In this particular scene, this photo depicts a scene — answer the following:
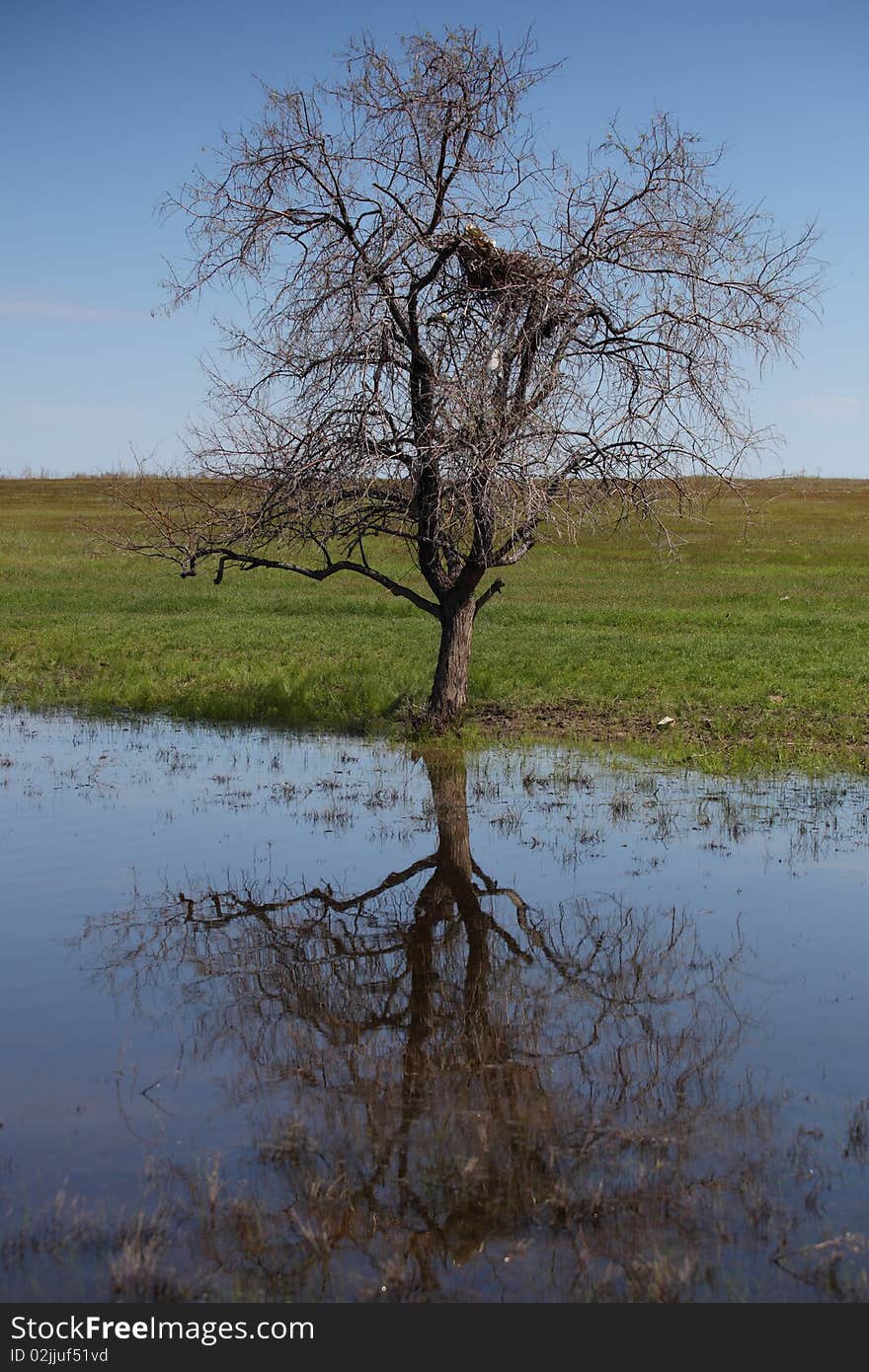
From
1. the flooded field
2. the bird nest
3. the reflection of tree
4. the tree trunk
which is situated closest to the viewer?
the flooded field

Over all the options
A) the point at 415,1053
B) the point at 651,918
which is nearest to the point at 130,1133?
the point at 415,1053

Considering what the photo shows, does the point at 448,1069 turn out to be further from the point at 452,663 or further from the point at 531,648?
the point at 531,648

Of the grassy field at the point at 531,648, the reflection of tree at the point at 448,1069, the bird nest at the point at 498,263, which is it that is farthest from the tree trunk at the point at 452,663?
the reflection of tree at the point at 448,1069

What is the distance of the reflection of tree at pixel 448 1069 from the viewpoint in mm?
5504

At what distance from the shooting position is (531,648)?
1013 inches

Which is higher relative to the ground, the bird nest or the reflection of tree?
the bird nest

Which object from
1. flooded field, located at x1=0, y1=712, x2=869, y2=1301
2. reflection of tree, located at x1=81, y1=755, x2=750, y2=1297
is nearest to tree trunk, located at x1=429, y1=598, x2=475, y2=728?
flooded field, located at x1=0, y1=712, x2=869, y2=1301

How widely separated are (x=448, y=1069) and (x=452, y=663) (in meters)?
12.1

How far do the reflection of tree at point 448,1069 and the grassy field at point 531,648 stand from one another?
7565mm

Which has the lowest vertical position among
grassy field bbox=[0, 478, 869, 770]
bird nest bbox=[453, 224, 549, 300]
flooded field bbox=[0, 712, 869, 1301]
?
flooded field bbox=[0, 712, 869, 1301]

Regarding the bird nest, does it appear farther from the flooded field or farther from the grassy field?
the flooded field

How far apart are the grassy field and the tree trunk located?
2.22 ft

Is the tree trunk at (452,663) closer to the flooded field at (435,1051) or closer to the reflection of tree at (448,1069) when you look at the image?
the flooded field at (435,1051)

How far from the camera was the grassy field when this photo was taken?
19531mm
